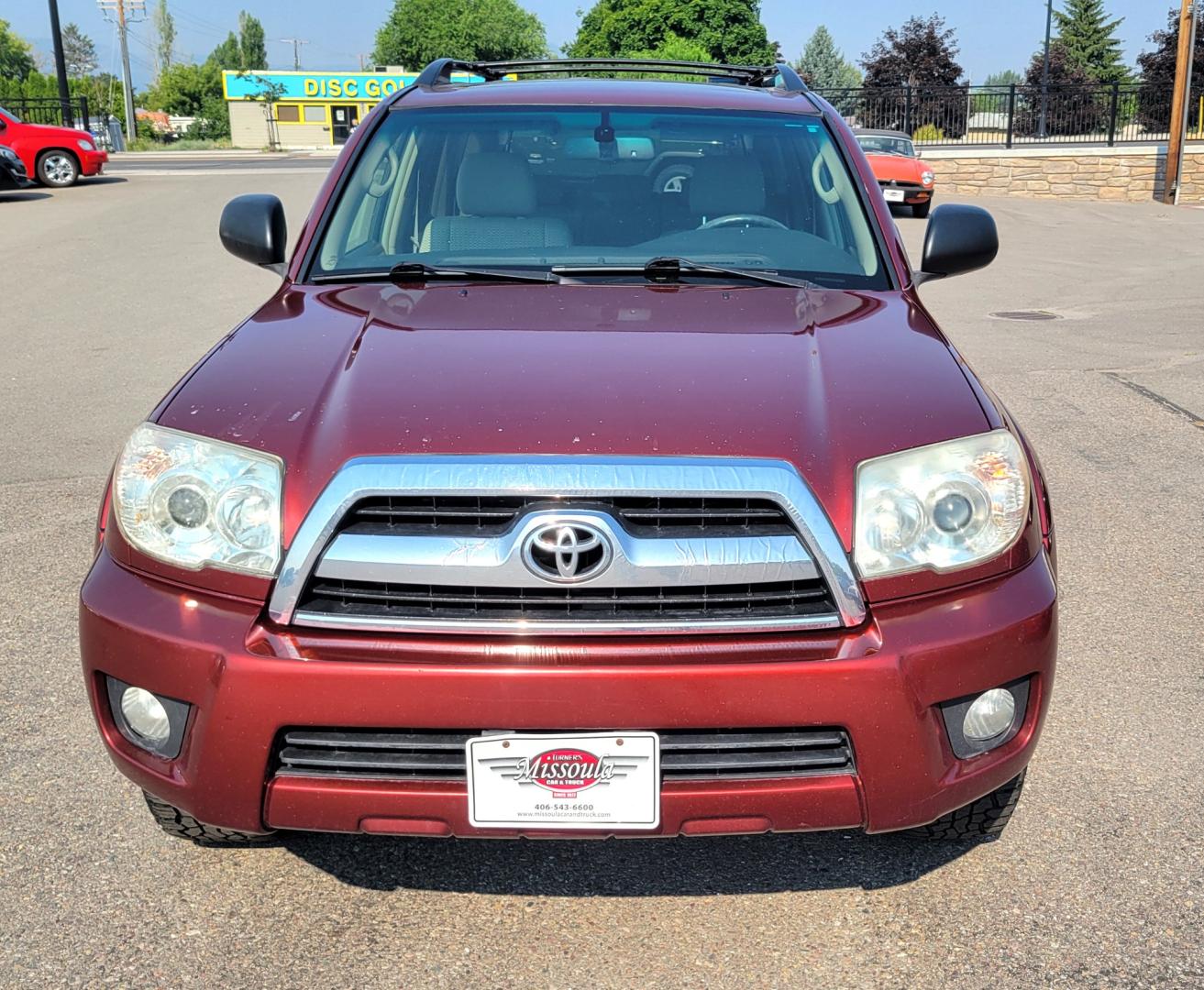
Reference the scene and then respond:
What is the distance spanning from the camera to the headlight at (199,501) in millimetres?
2543

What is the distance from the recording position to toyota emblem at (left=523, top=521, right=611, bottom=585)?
2.44 meters

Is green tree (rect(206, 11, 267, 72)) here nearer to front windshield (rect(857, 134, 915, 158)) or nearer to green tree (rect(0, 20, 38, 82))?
green tree (rect(0, 20, 38, 82))

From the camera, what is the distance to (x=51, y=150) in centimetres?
2498

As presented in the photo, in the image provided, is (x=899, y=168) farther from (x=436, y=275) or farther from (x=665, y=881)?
(x=665, y=881)

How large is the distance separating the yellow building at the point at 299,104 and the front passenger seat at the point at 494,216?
87375 mm

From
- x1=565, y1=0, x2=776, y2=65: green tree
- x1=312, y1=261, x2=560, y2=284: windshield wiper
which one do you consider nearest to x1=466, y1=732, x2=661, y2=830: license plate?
x1=312, y1=261, x2=560, y2=284: windshield wiper

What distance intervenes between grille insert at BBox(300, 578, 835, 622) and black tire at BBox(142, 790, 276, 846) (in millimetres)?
726

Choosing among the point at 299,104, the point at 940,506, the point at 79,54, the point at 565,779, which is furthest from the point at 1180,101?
the point at 79,54

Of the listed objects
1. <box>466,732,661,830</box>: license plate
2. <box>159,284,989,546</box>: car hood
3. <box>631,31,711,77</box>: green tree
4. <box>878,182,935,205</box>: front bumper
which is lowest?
<box>878,182,935,205</box>: front bumper

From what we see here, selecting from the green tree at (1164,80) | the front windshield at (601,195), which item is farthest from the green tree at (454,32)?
the front windshield at (601,195)

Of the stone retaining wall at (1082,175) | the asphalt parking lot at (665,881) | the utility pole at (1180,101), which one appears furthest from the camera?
the stone retaining wall at (1082,175)

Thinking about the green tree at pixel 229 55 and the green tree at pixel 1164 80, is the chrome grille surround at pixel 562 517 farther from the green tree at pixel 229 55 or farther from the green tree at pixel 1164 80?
the green tree at pixel 229 55

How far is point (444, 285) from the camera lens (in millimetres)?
3582

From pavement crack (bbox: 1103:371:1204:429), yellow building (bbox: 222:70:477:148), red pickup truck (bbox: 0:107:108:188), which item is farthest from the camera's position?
yellow building (bbox: 222:70:477:148)
